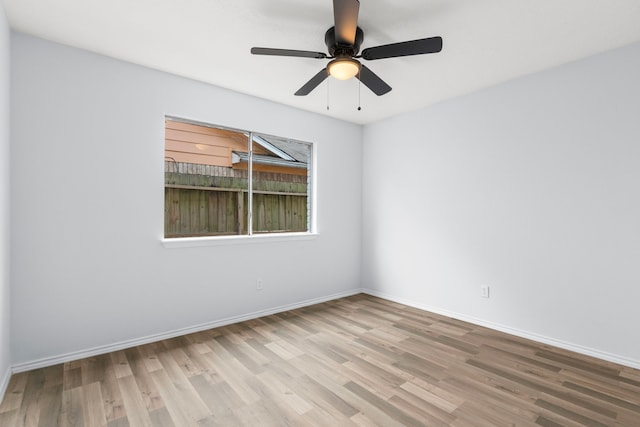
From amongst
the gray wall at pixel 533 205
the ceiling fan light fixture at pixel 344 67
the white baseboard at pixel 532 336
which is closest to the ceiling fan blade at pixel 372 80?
the ceiling fan light fixture at pixel 344 67

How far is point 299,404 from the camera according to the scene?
1.94m

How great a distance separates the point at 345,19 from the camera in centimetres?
177

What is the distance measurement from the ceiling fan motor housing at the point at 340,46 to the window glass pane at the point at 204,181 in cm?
170

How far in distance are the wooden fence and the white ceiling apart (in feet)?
3.50

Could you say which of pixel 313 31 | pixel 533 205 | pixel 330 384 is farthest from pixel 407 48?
pixel 330 384

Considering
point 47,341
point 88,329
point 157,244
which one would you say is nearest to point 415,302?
point 157,244

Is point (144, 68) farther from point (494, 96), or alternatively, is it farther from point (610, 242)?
point (610, 242)

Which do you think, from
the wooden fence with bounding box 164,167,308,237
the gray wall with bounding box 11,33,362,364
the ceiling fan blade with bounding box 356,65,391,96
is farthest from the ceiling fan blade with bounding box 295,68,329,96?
the wooden fence with bounding box 164,167,308,237

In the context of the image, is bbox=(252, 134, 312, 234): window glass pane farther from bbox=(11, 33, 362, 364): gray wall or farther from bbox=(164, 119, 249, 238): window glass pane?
bbox=(11, 33, 362, 364): gray wall

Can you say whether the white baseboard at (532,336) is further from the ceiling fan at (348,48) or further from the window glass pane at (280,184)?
the ceiling fan at (348,48)

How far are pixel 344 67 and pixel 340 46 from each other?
128 mm

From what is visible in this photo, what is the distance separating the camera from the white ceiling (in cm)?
201

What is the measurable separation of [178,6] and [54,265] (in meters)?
2.10

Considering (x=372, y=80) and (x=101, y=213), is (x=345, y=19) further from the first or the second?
(x=101, y=213)
